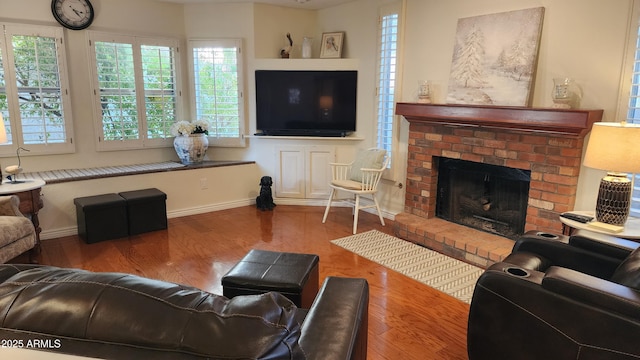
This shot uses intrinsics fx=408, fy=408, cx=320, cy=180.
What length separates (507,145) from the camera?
3.52 m

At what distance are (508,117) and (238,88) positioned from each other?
3.31 meters

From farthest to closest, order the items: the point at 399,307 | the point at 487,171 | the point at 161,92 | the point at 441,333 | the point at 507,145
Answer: the point at 161,92 → the point at 487,171 → the point at 507,145 → the point at 399,307 → the point at 441,333

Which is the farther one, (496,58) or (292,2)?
(292,2)

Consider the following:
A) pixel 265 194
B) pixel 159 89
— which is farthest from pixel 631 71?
pixel 159 89

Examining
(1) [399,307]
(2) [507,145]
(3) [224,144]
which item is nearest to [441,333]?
(1) [399,307]

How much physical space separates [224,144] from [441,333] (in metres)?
3.83

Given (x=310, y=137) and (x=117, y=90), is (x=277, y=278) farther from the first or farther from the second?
(x=117, y=90)

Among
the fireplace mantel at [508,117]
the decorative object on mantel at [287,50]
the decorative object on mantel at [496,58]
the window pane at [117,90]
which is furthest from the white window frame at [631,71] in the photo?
the window pane at [117,90]

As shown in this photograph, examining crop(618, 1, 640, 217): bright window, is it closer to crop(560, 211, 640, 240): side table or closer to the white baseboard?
crop(560, 211, 640, 240): side table

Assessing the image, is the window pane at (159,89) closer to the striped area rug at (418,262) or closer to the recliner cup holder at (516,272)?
the striped area rug at (418,262)

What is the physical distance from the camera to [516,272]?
2.05m

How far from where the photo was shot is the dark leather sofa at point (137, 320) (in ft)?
2.94

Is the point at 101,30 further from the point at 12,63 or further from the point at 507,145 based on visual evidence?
the point at 507,145

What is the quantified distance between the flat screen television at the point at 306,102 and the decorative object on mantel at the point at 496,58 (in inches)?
60.6
